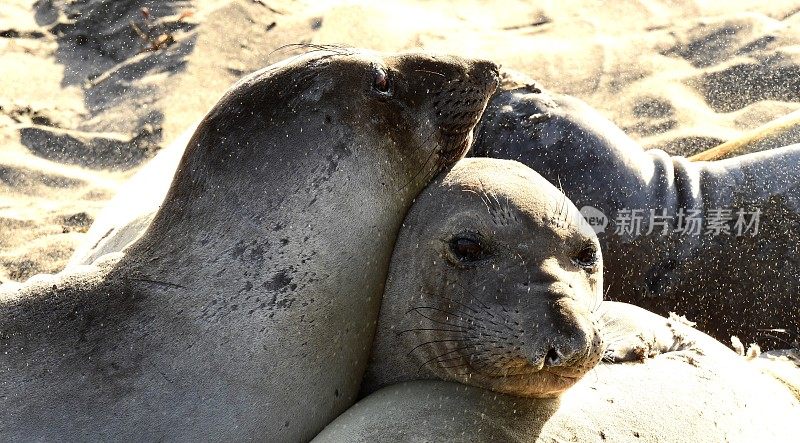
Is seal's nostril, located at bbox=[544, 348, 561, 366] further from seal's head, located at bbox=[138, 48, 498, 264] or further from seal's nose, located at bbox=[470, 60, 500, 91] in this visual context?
seal's nose, located at bbox=[470, 60, 500, 91]

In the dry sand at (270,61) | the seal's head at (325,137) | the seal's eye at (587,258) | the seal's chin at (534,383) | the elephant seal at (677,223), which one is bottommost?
the dry sand at (270,61)

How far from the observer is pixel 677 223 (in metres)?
4.79

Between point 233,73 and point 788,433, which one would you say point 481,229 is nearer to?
point 788,433

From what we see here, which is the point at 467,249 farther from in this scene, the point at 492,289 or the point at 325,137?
the point at 325,137

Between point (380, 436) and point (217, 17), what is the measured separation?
Answer: 18.7ft

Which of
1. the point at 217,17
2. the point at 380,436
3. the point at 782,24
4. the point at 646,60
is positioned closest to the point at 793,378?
the point at 380,436

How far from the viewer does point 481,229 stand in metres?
3.38

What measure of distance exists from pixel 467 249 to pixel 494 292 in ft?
0.60

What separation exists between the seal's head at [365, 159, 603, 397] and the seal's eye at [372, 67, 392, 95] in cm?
36

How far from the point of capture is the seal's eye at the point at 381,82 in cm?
361

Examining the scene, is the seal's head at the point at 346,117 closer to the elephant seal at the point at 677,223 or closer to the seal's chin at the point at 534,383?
the seal's chin at the point at 534,383

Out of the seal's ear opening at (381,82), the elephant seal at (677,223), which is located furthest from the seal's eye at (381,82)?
the elephant seal at (677,223)

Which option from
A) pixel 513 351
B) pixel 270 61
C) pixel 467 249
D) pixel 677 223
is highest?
pixel 467 249

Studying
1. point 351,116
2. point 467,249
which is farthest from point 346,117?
point 467,249
